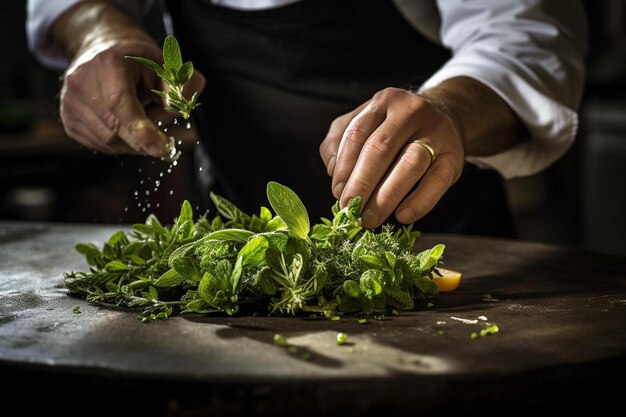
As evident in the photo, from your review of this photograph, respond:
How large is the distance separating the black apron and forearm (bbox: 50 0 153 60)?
0.92 ft

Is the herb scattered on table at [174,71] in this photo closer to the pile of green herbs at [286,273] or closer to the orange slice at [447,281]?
the pile of green herbs at [286,273]

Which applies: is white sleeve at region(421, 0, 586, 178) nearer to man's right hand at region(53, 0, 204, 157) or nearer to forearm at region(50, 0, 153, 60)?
man's right hand at region(53, 0, 204, 157)

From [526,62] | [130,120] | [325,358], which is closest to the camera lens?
[325,358]

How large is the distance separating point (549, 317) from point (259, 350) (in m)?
0.43

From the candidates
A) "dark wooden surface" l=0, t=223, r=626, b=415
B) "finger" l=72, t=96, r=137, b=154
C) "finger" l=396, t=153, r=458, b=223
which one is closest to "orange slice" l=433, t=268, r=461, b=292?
"dark wooden surface" l=0, t=223, r=626, b=415

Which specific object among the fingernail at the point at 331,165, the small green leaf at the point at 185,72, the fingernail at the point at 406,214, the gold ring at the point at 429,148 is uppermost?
the small green leaf at the point at 185,72

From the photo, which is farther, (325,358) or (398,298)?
(398,298)

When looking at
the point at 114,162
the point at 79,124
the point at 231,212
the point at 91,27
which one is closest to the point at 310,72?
the point at 91,27

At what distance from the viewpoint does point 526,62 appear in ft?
5.81

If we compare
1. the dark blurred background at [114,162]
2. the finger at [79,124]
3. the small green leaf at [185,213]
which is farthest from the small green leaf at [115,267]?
the dark blurred background at [114,162]

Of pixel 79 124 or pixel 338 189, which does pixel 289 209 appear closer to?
pixel 338 189

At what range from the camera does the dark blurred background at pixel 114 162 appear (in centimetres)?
396

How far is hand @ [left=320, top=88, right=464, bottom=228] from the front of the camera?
1.23 metres

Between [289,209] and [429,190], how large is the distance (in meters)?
0.23
